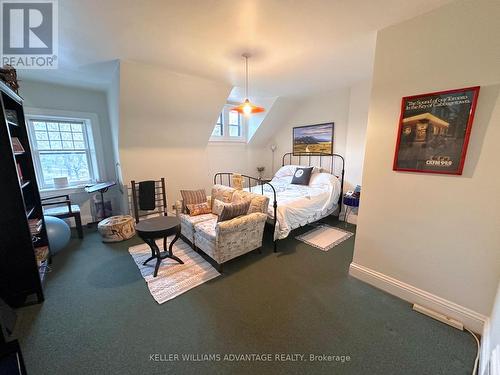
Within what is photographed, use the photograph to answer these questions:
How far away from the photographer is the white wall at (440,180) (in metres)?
1.50

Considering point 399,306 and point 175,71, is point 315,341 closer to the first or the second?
point 399,306

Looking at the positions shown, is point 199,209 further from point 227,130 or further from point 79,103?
point 79,103

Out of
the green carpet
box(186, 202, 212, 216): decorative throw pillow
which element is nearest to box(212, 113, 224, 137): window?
box(186, 202, 212, 216): decorative throw pillow

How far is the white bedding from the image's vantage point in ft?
9.78

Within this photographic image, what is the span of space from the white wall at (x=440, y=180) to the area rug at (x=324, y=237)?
99 cm

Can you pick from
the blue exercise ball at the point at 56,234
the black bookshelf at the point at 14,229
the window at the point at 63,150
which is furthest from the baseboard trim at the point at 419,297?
the window at the point at 63,150

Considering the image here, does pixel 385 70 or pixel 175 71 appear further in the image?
pixel 175 71

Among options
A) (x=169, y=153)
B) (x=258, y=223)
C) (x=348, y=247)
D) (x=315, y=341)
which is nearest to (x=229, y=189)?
(x=258, y=223)

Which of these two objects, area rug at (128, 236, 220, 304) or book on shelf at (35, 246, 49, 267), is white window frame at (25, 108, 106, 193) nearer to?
book on shelf at (35, 246, 49, 267)

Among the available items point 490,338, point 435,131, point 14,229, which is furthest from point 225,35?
point 490,338

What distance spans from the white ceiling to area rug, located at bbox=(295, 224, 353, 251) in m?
2.62

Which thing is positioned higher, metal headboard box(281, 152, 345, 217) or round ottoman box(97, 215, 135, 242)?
metal headboard box(281, 152, 345, 217)

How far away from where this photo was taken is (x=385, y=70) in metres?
1.91

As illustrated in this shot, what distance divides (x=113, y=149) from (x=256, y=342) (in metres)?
4.30
